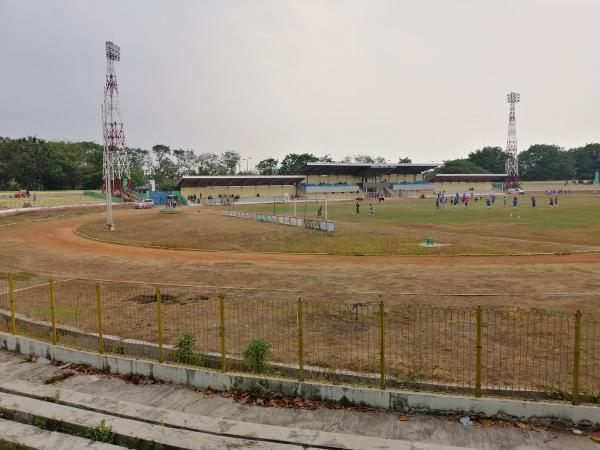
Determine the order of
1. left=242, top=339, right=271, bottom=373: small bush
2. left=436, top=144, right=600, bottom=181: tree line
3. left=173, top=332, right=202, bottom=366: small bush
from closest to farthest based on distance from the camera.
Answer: left=242, top=339, right=271, bottom=373: small bush < left=173, top=332, right=202, bottom=366: small bush < left=436, top=144, right=600, bottom=181: tree line

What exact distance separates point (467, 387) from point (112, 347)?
25.8 ft

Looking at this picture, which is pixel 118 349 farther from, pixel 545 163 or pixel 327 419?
pixel 545 163

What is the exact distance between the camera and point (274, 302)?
14258mm

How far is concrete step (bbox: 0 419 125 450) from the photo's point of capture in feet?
22.5

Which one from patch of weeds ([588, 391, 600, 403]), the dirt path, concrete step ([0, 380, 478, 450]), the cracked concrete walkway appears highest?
patch of weeds ([588, 391, 600, 403])

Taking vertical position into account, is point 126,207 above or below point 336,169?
below

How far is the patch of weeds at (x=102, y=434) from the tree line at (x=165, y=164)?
4148 inches

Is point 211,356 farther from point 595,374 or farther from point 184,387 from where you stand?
point 595,374

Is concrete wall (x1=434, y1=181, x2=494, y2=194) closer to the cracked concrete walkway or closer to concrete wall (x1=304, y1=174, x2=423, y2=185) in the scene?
concrete wall (x1=304, y1=174, x2=423, y2=185)

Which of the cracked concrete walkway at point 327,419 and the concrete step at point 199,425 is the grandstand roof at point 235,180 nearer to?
the cracked concrete walkway at point 327,419

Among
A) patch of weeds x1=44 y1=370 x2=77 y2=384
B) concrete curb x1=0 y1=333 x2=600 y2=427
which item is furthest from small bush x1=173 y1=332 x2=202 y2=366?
patch of weeds x1=44 y1=370 x2=77 y2=384

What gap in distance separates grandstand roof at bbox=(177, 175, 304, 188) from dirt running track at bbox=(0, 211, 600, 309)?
66473 mm

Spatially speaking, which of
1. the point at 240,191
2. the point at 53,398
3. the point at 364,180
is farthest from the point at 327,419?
the point at 364,180

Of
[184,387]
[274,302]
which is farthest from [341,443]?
[274,302]
